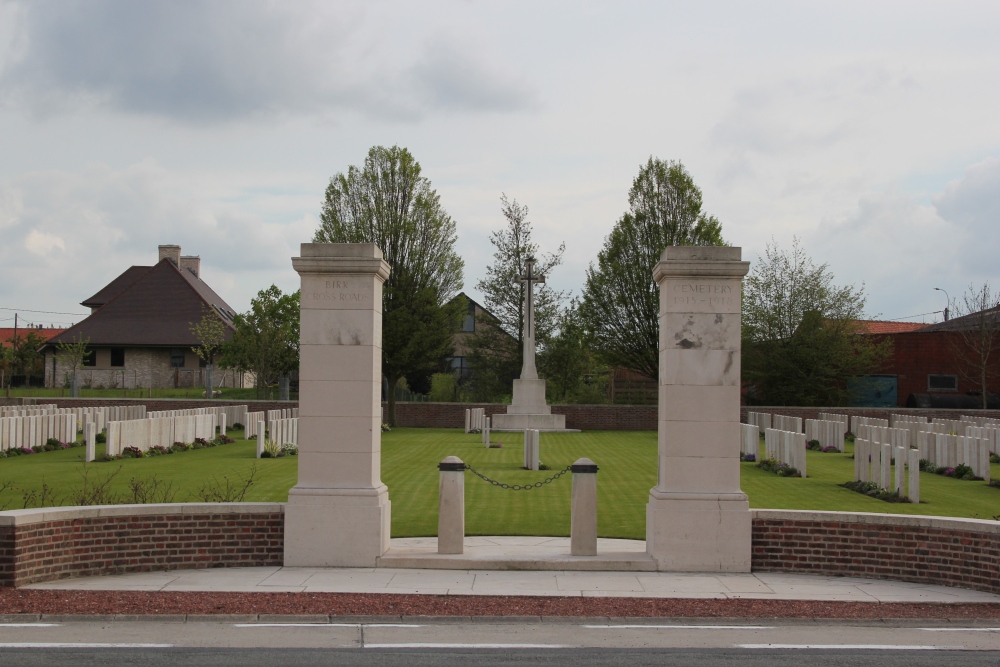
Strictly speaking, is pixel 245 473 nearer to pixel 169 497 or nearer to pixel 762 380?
pixel 169 497

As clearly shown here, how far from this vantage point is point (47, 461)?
68.1 feet

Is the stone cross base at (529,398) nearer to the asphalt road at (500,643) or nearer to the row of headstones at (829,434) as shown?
the row of headstones at (829,434)

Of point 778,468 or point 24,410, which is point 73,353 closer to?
point 24,410

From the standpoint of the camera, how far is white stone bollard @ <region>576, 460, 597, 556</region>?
10.1m

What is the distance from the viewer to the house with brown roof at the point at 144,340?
161 feet

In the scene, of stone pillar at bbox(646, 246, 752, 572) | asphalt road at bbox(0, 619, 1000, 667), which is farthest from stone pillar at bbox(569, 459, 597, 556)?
asphalt road at bbox(0, 619, 1000, 667)

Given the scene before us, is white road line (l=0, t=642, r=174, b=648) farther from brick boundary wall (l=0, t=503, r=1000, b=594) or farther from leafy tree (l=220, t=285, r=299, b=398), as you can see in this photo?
leafy tree (l=220, t=285, r=299, b=398)

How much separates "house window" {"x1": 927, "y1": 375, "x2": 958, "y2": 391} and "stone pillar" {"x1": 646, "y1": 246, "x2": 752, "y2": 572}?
116ft

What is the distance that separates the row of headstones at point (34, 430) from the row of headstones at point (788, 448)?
58.5 feet

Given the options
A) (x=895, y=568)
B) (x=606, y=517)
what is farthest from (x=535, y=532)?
(x=895, y=568)

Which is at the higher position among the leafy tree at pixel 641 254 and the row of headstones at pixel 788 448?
the leafy tree at pixel 641 254

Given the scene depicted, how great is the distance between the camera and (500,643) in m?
7.06

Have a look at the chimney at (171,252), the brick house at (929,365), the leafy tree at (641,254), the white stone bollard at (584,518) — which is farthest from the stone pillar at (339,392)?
the chimney at (171,252)

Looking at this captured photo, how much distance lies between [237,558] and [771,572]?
5547 millimetres
